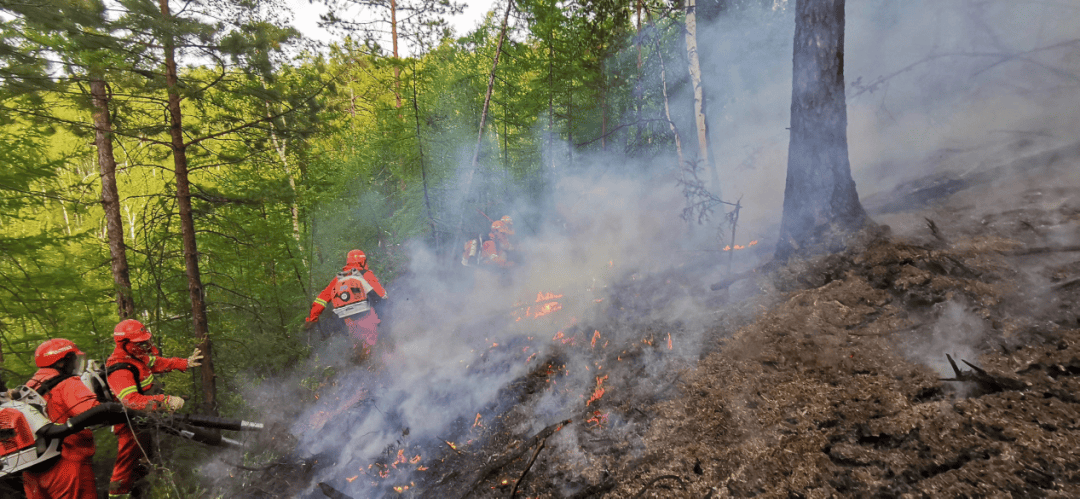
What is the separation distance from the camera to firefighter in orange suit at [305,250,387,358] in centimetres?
868

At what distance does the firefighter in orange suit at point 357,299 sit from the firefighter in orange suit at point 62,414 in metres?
3.57

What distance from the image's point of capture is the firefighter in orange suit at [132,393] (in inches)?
206

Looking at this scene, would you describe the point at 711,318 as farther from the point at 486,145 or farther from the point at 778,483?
the point at 486,145

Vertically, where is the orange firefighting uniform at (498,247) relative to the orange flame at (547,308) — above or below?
above

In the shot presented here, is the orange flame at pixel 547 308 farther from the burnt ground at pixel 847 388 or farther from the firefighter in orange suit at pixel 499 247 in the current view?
the firefighter in orange suit at pixel 499 247

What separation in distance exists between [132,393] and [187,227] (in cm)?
281

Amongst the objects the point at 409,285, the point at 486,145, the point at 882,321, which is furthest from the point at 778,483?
the point at 486,145

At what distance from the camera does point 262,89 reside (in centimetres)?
660

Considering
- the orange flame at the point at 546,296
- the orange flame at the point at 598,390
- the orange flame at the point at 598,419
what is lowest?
the orange flame at the point at 598,419

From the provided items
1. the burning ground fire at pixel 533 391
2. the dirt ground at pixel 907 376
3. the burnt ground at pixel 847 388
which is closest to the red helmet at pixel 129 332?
the burnt ground at pixel 847 388

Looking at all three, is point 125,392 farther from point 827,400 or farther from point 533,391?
point 827,400

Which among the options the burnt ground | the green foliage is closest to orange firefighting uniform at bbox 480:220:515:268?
the green foliage

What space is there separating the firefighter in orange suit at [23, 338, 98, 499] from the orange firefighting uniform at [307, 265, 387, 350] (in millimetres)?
3590

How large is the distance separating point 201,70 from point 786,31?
61.4 feet
